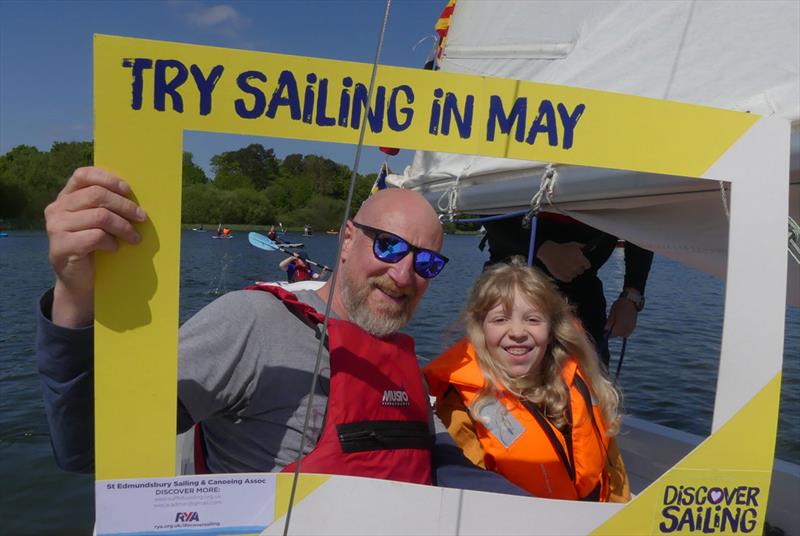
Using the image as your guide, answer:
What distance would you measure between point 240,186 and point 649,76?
22.9 metres

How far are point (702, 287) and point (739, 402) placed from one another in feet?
64.3

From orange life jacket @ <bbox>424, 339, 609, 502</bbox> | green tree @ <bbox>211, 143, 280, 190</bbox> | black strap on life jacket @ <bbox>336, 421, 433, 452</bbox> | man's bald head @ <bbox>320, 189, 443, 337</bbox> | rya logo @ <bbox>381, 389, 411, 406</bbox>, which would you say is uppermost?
green tree @ <bbox>211, 143, 280, 190</bbox>

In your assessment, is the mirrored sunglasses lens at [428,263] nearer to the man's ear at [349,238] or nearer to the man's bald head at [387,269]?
the man's bald head at [387,269]

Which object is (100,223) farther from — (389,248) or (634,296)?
(634,296)

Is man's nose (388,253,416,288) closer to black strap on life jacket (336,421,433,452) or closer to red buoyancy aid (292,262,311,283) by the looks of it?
black strap on life jacket (336,421,433,452)

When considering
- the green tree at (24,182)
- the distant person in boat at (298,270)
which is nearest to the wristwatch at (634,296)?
the distant person in boat at (298,270)

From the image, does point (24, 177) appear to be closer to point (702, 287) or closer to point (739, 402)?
point (702, 287)

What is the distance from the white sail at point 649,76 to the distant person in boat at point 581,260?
1.35ft

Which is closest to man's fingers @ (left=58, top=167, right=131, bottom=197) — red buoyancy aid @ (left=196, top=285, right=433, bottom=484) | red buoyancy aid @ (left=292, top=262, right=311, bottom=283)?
red buoyancy aid @ (left=196, top=285, right=433, bottom=484)

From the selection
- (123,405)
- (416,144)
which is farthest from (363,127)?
(123,405)

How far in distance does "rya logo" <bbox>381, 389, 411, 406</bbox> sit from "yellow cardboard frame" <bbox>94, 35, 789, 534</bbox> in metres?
0.59

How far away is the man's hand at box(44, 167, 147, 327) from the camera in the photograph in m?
1.13

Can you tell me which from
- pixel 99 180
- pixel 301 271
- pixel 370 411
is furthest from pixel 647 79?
pixel 301 271

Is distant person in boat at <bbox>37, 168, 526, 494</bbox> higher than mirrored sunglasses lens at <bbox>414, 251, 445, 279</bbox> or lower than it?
lower
